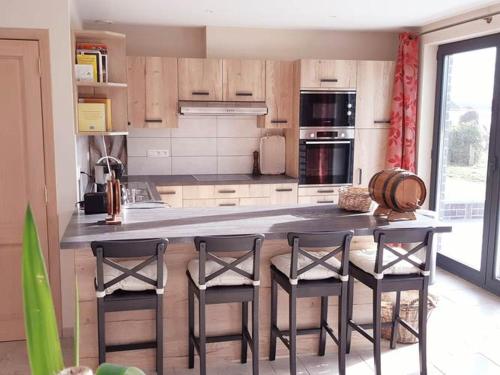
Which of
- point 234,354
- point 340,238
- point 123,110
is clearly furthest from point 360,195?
point 123,110

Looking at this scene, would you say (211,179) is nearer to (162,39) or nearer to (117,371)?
(162,39)

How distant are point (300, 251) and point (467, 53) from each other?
3.31m

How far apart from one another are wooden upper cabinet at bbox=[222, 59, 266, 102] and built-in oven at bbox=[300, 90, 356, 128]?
466 mm

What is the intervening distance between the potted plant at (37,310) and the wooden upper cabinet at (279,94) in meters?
4.72

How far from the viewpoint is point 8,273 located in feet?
12.0

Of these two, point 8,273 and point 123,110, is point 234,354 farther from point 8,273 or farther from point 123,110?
point 123,110

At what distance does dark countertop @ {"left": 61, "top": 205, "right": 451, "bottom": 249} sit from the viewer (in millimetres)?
2848

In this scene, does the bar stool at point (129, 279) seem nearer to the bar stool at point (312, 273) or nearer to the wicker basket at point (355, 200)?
the bar stool at point (312, 273)

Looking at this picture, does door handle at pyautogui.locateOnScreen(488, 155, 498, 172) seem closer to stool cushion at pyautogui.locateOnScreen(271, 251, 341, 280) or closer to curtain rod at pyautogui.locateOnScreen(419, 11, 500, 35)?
curtain rod at pyautogui.locateOnScreen(419, 11, 500, 35)

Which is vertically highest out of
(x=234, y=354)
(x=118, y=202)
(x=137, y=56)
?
(x=137, y=56)

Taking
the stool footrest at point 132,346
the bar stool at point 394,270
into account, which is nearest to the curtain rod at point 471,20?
the bar stool at point 394,270

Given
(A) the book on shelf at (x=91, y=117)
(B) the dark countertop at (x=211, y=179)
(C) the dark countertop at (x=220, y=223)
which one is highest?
(A) the book on shelf at (x=91, y=117)

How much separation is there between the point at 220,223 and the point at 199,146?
108 inches

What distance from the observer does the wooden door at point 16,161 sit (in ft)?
11.4
